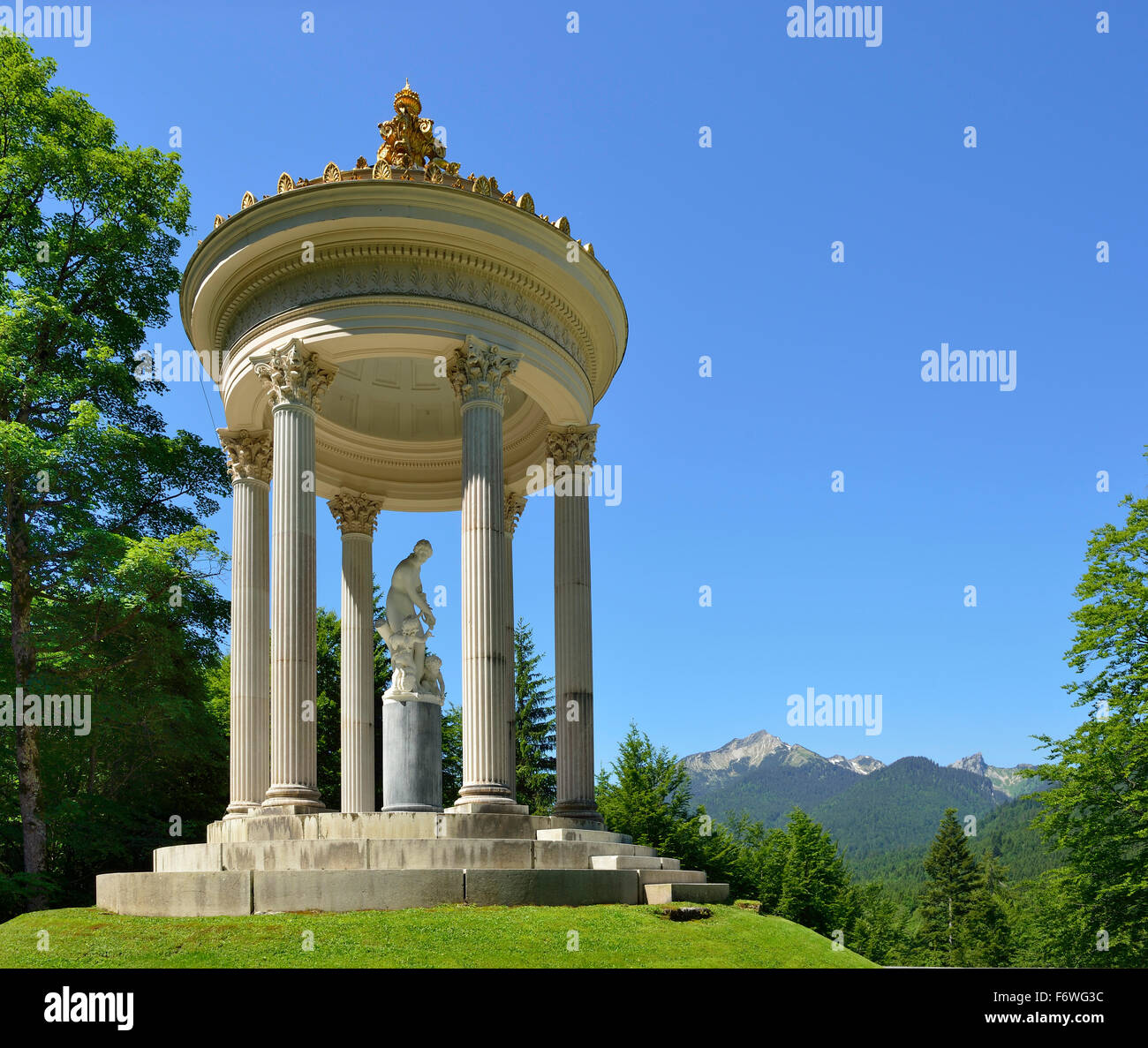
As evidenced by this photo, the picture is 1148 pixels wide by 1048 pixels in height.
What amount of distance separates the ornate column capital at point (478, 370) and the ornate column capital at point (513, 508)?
832cm

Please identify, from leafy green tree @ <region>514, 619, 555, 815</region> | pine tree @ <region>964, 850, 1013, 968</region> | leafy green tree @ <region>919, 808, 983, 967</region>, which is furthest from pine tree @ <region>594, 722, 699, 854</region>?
leafy green tree @ <region>919, 808, 983, 967</region>

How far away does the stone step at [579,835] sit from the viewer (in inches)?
969

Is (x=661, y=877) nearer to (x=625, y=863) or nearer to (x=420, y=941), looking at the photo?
(x=625, y=863)

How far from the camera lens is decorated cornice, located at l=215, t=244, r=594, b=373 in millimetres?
26438

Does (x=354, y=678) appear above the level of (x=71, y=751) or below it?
above

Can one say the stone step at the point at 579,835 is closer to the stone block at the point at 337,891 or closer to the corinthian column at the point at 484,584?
the corinthian column at the point at 484,584

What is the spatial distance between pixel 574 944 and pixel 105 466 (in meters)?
24.8

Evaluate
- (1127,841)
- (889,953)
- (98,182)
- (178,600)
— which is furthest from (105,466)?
(889,953)

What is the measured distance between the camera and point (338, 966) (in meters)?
15.1

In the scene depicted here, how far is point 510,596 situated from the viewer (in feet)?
97.3

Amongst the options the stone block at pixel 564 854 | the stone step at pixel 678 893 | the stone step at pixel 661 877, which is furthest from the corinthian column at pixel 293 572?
the stone step at pixel 678 893

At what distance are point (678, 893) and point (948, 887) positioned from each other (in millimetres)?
109848

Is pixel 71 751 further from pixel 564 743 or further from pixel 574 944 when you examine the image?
pixel 574 944
